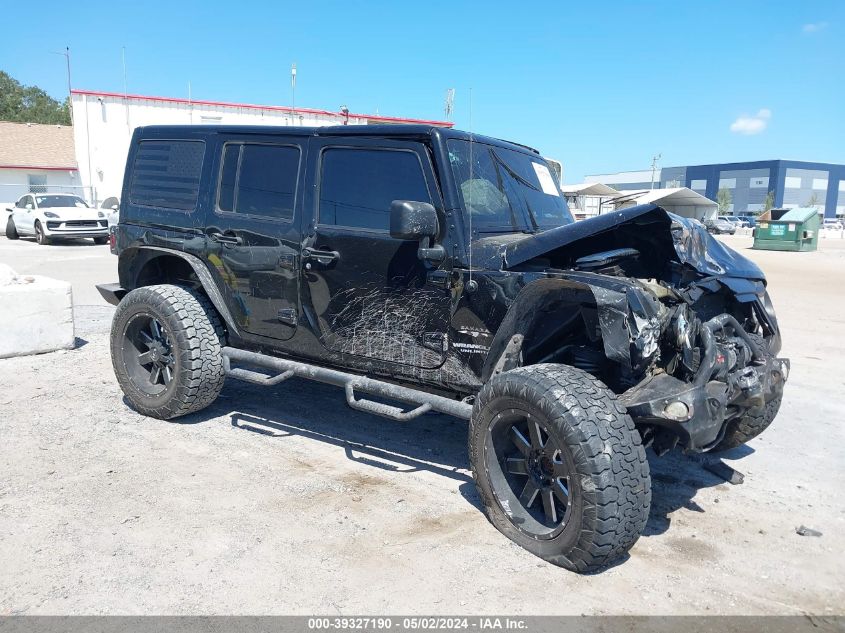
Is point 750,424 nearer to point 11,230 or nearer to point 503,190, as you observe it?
point 503,190

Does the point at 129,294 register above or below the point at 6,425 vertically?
above

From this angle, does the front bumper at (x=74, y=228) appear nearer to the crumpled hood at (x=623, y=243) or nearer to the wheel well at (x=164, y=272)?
the wheel well at (x=164, y=272)

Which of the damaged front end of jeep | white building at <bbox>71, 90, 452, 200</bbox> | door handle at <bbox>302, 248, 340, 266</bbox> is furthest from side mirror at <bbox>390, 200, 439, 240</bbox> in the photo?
white building at <bbox>71, 90, 452, 200</bbox>

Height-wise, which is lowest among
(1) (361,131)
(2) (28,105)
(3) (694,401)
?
(3) (694,401)

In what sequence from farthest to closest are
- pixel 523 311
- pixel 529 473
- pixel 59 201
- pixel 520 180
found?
pixel 59 201
pixel 520 180
pixel 523 311
pixel 529 473

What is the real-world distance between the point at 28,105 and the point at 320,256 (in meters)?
77.1

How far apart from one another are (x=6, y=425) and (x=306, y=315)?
99.7 inches

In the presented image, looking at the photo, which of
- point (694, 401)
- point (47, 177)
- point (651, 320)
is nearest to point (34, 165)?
point (47, 177)

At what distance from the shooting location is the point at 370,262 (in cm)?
390

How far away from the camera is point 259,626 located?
8.66 ft

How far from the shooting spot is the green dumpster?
982 inches

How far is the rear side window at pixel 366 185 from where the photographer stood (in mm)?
3852

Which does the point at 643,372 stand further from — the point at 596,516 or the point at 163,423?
the point at 163,423

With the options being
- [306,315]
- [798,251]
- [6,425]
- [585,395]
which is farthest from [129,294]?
[798,251]
